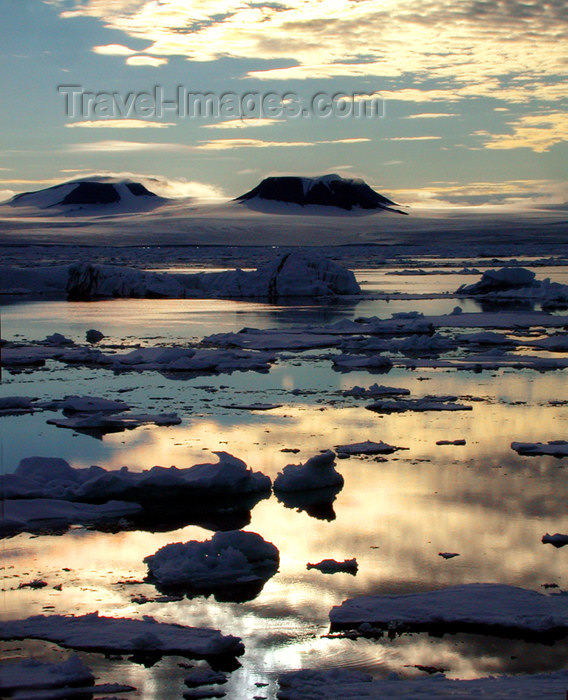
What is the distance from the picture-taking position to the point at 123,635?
3.51 m

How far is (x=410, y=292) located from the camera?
70.8 ft

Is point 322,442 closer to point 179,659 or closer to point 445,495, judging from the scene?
point 445,495

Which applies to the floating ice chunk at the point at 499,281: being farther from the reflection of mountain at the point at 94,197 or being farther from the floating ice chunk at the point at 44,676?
the reflection of mountain at the point at 94,197

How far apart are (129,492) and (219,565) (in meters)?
1.19

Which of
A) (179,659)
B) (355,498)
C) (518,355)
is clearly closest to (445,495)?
(355,498)

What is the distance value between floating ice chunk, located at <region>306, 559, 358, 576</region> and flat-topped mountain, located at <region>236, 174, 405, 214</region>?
114355 millimetres

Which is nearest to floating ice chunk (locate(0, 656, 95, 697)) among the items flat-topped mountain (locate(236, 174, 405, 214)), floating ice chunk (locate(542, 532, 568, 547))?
floating ice chunk (locate(542, 532, 568, 547))

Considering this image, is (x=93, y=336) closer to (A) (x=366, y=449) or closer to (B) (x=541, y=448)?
(A) (x=366, y=449)

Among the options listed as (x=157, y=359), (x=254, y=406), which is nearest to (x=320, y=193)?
(x=157, y=359)

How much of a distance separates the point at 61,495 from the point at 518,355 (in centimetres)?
683

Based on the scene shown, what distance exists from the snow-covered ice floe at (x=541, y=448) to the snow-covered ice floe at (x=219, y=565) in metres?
2.43

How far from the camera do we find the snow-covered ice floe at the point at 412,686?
3.02m

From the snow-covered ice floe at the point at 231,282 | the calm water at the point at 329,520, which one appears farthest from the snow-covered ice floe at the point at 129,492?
the snow-covered ice floe at the point at 231,282

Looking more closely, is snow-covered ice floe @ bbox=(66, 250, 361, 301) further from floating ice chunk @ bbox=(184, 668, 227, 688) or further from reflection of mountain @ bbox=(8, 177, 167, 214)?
reflection of mountain @ bbox=(8, 177, 167, 214)
